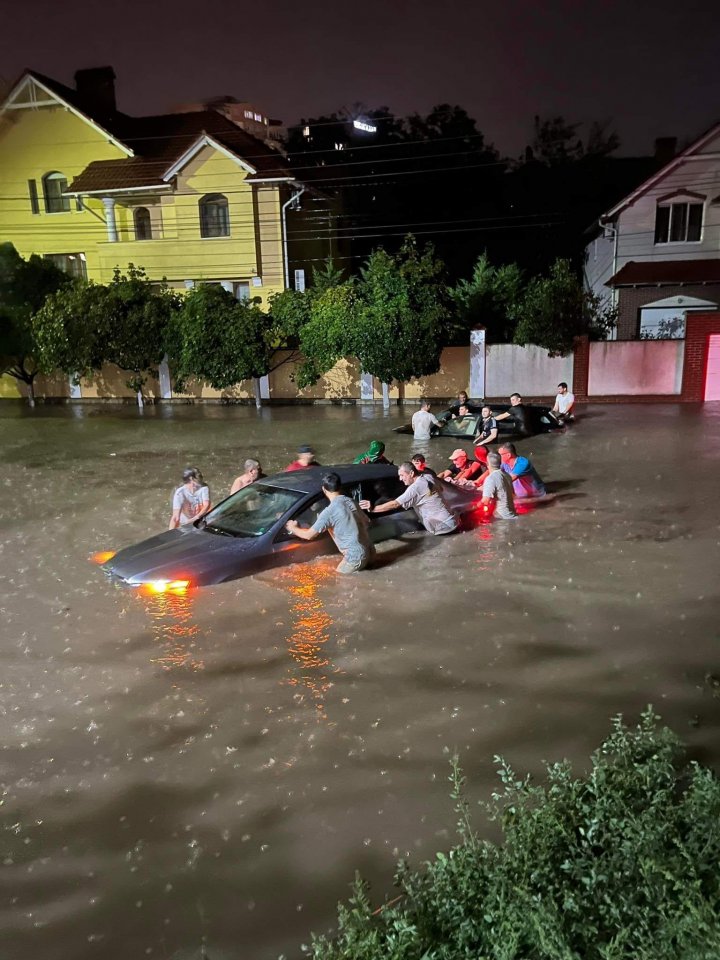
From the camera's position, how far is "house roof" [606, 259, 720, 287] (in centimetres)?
2770

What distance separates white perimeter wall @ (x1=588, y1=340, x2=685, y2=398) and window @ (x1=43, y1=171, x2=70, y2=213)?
77.6ft

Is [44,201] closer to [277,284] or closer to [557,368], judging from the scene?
[277,284]

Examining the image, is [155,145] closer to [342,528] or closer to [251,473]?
[251,473]

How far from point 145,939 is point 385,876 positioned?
1344mm

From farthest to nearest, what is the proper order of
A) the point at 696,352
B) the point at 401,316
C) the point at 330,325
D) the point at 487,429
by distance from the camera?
the point at 696,352 < the point at 330,325 < the point at 401,316 < the point at 487,429

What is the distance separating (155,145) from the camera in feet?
107

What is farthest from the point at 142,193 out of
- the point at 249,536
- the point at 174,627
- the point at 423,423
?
the point at 174,627

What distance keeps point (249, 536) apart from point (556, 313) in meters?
19.3

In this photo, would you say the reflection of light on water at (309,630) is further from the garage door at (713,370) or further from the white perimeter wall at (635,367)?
the garage door at (713,370)

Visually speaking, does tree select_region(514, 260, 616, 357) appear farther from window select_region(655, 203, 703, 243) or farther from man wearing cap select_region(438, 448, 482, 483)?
man wearing cap select_region(438, 448, 482, 483)

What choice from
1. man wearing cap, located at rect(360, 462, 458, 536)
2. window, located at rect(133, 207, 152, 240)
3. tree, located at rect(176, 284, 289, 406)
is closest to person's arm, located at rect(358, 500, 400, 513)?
man wearing cap, located at rect(360, 462, 458, 536)

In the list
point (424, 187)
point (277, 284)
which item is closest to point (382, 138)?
point (424, 187)

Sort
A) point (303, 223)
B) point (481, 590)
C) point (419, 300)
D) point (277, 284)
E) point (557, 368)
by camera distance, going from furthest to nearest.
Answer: point (303, 223), point (277, 284), point (557, 368), point (419, 300), point (481, 590)

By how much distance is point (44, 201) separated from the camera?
32969 millimetres
